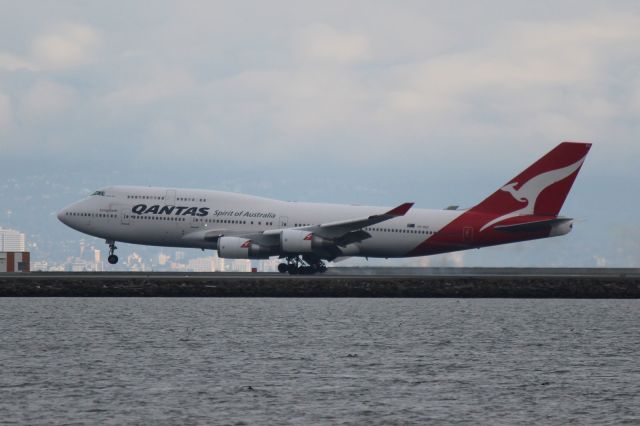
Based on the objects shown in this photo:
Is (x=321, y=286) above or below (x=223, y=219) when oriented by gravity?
below

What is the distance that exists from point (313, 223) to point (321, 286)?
7619mm

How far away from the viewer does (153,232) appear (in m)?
78.3

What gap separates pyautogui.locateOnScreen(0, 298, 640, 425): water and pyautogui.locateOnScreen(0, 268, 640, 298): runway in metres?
1.60

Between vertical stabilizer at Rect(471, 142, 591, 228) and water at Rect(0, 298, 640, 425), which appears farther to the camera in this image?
vertical stabilizer at Rect(471, 142, 591, 228)

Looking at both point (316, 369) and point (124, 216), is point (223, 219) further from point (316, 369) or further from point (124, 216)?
point (316, 369)

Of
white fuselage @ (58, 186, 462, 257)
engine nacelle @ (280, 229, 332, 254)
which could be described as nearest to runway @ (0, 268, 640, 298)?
engine nacelle @ (280, 229, 332, 254)

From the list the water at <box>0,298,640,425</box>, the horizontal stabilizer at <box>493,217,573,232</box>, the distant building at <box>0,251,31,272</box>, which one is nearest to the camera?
the water at <box>0,298,640,425</box>

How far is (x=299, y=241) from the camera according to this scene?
250 ft

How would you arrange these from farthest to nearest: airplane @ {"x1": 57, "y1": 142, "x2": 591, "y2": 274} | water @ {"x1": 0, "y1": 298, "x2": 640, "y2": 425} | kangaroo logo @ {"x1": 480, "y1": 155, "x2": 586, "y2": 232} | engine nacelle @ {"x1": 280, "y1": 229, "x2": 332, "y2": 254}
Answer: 1. kangaroo logo @ {"x1": 480, "y1": 155, "x2": 586, "y2": 232}
2. airplane @ {"x1": 57, "y1": 142, "x2": 591, "y2": 274}
3. engine nacelle @ {"x1": 280, "y1": 229, "x2": 332, "y2": 254}
4. water @ {"x1": 0, "y1": 298, "x2": 640, "y2": 425}

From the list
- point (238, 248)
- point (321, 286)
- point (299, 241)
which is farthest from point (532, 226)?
point (238, 248)

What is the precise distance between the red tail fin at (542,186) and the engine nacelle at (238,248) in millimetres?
Result: 15124

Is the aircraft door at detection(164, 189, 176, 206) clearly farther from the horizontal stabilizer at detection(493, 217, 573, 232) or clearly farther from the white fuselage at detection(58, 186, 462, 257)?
the horizontal stabilizer at detection(493, 217, 573, 232)

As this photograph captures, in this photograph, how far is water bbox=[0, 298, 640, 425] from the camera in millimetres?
35562

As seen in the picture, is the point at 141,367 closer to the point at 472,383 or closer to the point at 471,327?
the point at 472,383
